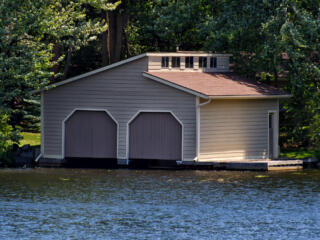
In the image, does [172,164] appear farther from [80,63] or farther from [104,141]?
[80,63]

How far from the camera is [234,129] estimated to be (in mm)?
37000

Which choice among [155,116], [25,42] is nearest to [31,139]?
[25,42]

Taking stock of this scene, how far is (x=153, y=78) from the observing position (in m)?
36.2

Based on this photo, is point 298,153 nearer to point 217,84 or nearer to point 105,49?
point 217,84

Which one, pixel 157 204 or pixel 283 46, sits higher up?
pixel 283 46

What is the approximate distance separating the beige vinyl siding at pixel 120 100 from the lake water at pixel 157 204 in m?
1.90

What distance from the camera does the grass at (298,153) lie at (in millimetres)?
39081

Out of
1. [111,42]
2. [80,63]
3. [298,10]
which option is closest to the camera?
[298,10]

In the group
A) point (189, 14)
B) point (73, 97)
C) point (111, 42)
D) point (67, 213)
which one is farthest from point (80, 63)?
point (67, 213)

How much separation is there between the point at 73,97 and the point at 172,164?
5505mm

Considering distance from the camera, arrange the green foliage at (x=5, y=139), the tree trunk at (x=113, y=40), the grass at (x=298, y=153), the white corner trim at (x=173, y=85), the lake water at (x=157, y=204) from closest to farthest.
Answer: the lake water at (x=157, y=204) < the white corner trim at (x=173, y=85) < the green foliage at (x=5, y=139) < the grass at (x=298, y=153) < the tree trunk at (x=113, y=40)

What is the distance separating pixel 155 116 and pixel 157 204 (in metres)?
9.42

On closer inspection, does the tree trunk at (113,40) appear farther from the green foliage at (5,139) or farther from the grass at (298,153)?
the grass at (298,153)

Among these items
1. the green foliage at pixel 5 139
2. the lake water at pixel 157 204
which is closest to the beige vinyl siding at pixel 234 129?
the lake water at pixel 157 204
